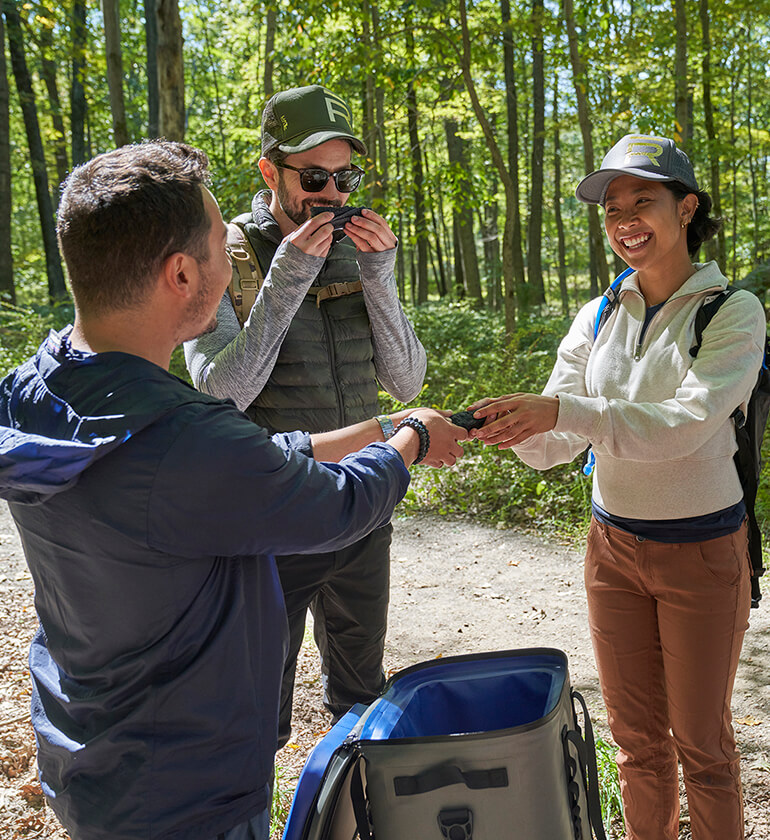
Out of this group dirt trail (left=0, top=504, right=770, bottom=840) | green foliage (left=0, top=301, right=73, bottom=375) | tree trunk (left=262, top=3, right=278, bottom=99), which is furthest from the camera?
tree trunk (left=262, top=3, right=278, bottom=99)

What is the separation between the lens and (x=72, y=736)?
61.1 inches

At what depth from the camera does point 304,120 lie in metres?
2.73

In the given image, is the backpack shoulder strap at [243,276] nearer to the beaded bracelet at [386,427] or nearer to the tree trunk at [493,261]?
the beaded bracelet at [386,427]

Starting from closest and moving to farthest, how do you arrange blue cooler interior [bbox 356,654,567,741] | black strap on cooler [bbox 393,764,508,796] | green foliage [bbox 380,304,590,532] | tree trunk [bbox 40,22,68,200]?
black strap on cooler [bbox 393,764,508,796], blue cooler interior [bbox 356,654,567,741], green foliage [bbox 380,304,590,532], tree trunk [bbox 40,22,68,200]

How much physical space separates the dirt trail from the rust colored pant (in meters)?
0.78

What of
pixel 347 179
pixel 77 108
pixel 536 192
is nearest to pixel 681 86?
pixel 347 179

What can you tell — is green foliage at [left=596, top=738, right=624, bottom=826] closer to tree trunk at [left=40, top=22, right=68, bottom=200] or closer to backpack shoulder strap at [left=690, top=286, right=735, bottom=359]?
backpack shoulder strap at [left=690, top=286, right=735, bottom=359]

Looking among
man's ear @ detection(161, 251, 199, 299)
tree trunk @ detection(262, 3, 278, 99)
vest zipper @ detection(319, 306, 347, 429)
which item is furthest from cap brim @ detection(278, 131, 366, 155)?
tree trunk @ detection(262, 3, 278, 99)

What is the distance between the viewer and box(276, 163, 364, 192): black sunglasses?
8.95 ft

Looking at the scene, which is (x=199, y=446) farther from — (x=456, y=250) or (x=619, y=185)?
(x=456, y=250)

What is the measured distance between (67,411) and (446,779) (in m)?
1.11

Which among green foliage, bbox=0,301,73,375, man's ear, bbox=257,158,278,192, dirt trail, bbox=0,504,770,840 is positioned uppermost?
man's ear, bbox=257,158,278,192

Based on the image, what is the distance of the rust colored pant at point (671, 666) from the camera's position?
7.96ft

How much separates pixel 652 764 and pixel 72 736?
1955 mm
